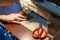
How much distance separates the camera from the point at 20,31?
1505 mm

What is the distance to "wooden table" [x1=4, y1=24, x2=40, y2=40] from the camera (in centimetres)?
141

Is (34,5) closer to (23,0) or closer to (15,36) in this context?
(23,0)

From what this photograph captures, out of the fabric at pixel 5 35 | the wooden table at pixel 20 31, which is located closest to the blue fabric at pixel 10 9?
the wooden table at pixel 20 31

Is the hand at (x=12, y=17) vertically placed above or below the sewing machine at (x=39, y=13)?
below

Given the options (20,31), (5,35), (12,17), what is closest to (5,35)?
(5,35)

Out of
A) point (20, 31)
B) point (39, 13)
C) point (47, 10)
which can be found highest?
point (47, 10)

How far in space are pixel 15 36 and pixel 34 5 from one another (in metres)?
0.44

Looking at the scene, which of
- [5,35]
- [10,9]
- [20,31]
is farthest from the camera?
[10,9]

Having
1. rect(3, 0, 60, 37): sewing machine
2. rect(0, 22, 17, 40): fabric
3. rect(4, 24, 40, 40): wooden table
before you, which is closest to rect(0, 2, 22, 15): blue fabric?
rect(3, 0, 60, 37): sewing machine

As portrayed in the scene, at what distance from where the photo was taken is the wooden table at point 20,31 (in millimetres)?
1410

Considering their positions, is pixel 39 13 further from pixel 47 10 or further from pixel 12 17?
pixel 12 17

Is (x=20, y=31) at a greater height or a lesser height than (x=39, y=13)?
lesser

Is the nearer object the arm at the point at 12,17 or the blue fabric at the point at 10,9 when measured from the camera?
the arm at the point at 12,17

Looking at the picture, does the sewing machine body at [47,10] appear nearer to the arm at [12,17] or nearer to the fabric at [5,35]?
the arm at [12,17]
